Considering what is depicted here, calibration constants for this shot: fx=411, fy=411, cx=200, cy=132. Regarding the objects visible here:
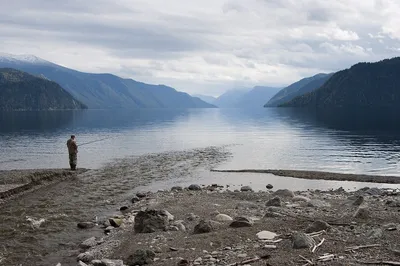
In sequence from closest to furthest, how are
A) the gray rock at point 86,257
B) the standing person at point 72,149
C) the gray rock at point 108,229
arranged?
the gray rock at point 86,257 → the gray rock at point 108,229 → the standing person at point 72,149

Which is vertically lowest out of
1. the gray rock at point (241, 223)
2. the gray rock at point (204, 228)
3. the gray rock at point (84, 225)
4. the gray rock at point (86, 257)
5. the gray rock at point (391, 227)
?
the gray rock at point (84, 225)

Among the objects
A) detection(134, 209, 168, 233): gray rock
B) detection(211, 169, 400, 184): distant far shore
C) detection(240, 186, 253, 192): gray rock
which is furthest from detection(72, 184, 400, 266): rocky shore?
detection(211, 169, 400, 184): distant far shore

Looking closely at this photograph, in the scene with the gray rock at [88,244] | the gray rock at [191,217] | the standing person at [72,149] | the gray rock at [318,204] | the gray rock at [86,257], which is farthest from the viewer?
the standing person at [72,149]

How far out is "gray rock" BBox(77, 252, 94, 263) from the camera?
1771 cm

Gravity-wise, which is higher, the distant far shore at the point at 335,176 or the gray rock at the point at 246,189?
the gray rock at the point at 246,189

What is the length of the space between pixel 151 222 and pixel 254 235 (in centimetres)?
583

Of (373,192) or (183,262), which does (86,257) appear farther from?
(373,192)

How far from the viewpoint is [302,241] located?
15.1 meters

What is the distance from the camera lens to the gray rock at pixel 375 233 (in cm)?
1607

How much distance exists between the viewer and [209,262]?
14703 millimetres

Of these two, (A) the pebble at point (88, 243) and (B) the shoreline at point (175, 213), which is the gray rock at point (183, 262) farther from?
(A) the pebble at point (88, 243)

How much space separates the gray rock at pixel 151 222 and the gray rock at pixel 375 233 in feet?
31.5

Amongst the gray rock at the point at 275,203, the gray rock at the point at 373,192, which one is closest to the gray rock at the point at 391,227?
the gray rock at the point at 275,203

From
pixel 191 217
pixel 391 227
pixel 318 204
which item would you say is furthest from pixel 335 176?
pixel 391 227
